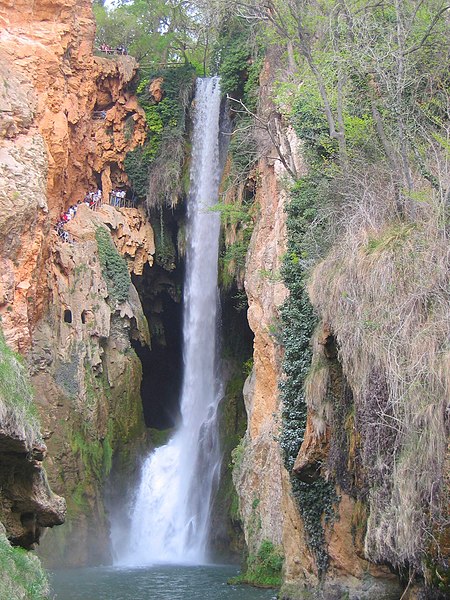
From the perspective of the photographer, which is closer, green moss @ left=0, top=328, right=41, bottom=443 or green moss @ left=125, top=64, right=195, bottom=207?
green moss @ left=0, top=328, right=41, bottom=443

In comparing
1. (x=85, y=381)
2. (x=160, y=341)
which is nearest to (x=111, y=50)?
(x=160, y=341)

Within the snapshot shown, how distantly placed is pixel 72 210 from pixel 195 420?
7.88 m

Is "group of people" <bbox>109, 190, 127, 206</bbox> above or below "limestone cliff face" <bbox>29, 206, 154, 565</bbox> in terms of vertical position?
above

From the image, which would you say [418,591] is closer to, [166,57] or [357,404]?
[357,404]

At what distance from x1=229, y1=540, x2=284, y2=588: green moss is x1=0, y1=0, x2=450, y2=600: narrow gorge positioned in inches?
2.3

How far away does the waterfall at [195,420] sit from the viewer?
2323cm

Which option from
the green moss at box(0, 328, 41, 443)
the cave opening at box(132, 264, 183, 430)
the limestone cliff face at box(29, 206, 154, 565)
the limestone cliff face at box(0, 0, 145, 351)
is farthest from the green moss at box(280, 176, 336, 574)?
the cave opening at box(132, 264, 183, 430)

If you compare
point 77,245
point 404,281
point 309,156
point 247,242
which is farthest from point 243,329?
point 404,281

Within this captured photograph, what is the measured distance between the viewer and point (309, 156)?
15.8 m

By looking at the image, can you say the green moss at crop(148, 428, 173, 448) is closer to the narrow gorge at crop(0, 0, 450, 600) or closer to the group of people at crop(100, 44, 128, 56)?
the narrow gorge at crop(0, 0, 450, 600)

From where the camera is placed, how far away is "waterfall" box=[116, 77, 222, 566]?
2323 centimetres

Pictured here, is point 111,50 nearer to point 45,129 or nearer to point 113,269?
point 45,129

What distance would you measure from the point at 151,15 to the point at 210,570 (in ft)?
79.9

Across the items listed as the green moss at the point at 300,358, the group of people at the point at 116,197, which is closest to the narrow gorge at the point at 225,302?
the green moss at the point at 300,358
